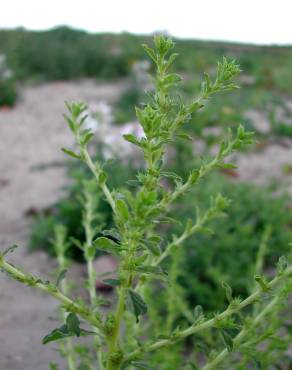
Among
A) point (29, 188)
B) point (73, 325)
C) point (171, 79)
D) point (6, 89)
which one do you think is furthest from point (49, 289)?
point (6, 89)

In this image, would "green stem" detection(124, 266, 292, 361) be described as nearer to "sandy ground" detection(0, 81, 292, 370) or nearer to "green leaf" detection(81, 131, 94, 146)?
"green leaf" detection(81, 131, 94, 146)

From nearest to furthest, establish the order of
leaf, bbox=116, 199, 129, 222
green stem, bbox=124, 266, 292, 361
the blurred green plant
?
leaf, bbox=116, 199, 129, 222, green stem, bbox=124, 266, 292, 361, the blurred green plant

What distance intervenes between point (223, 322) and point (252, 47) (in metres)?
12.5

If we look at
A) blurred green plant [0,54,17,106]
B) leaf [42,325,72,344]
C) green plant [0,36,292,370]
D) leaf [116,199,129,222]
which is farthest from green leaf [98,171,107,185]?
blurred green plant [0,54,17,106]

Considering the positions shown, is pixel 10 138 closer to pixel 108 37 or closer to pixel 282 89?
pixel 282 89

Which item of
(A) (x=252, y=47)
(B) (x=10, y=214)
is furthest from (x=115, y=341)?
(A) (x=252, y=47)

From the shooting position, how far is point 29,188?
4.92m

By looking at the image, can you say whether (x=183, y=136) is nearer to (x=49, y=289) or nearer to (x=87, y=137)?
(x=87, y=137)

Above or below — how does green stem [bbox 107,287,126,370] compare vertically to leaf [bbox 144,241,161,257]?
below

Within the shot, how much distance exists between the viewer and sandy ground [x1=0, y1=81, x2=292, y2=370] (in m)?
2.62

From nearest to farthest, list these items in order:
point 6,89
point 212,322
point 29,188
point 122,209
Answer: point 122,209, point 212,322, point 29,188, point 6,89

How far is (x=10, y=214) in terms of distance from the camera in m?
4.36

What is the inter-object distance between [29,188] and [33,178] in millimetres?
297

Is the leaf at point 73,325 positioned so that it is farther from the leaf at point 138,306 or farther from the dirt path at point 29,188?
the dirt path at point 29,188
